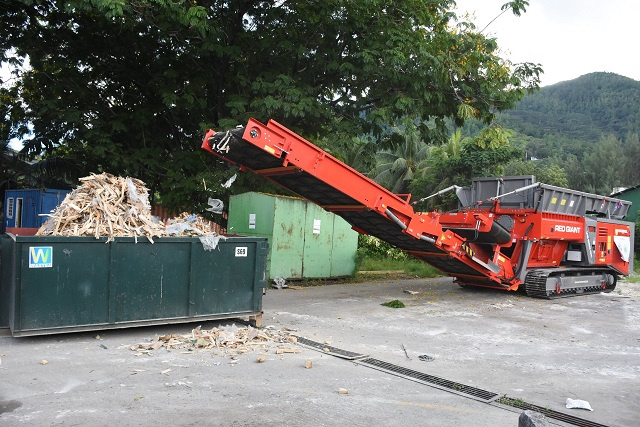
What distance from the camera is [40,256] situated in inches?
278

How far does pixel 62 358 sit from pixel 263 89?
8.22 meters

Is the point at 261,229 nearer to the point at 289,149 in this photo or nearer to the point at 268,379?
the point at 289,149

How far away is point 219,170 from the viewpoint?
14805 millimetres

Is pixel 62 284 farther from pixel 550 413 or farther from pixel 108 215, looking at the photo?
pixel 550 413

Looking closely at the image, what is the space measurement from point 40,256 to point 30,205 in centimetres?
972

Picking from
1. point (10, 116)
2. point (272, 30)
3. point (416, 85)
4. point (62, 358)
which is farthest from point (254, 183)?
point (62, 358)

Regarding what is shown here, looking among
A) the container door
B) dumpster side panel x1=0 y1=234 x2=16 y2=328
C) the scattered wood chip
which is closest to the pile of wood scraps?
dumpster side panel x1=0 y1=234 x2=16 y2=328

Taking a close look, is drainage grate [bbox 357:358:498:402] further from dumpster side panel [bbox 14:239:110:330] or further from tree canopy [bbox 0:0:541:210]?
tree canopy [bbox 0:0:541:210]

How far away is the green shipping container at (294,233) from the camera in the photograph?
13.7 meters

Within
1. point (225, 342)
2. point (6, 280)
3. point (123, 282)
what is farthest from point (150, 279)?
point (6, 280)

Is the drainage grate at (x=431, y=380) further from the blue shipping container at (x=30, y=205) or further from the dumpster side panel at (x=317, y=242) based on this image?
the blue shipping container at (x=30, y=205)

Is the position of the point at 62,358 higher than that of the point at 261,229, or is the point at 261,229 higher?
the point at 261,229

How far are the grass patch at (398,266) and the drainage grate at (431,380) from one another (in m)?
10.0

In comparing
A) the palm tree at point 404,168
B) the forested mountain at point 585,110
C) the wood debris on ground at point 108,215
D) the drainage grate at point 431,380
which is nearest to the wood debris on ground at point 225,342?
the drainage grate at point 431,380
